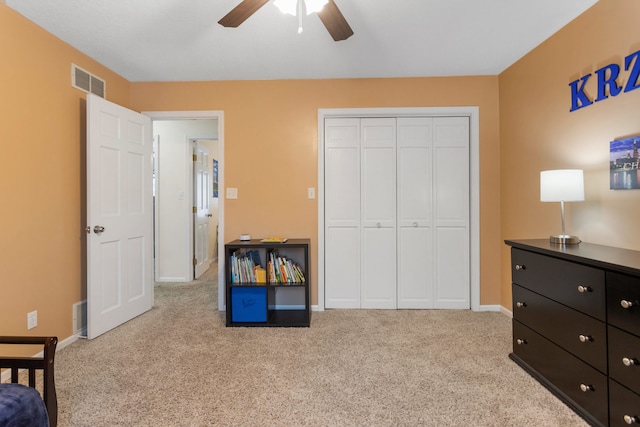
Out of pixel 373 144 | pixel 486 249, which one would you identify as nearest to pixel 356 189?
pixel 373 144

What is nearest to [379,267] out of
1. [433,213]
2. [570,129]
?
[433,213]

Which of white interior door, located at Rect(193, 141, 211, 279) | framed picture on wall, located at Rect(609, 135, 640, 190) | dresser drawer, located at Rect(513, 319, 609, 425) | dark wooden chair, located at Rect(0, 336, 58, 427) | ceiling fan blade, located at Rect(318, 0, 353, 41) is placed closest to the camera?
dark wooden chair, located at Rect(0, 336, 58, 427)

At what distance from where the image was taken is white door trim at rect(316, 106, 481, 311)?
3119 mm

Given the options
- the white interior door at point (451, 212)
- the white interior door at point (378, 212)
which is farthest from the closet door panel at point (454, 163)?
the white interior door at point (378, 212)

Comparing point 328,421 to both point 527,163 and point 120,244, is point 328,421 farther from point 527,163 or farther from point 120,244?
point 527,163

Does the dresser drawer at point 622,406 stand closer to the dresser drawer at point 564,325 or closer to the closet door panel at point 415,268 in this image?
the dresser drawer at point 564,325

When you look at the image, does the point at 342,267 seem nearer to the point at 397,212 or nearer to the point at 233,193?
the point at 397,212

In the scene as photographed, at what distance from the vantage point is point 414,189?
318cm

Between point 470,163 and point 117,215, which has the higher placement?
point 470,163

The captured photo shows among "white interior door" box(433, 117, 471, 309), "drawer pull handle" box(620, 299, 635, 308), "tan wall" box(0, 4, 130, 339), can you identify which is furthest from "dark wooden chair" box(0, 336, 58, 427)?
"white interior door" box(433, 117, 471, 309)

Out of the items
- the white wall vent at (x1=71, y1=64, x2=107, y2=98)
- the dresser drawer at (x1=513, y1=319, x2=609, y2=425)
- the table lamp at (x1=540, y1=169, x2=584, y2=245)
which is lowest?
the dresser drawer at (x1=513, y1=319, x2=609, y2=425)

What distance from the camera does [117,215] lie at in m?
2.76

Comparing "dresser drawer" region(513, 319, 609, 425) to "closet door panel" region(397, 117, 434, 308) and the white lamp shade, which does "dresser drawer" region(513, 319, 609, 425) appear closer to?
the white lamp shade

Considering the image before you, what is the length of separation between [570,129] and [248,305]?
2.92 m
